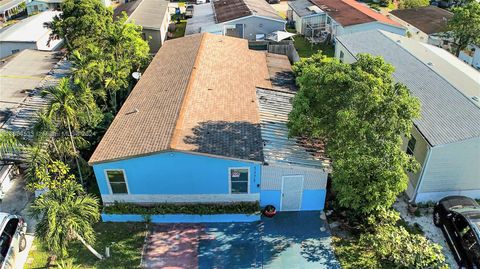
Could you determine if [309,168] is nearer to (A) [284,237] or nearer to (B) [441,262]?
(A) [284,237]

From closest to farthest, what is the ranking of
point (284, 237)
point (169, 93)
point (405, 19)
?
1. point (284, 237)
2. point (169, 93)
3. point (405, 19)

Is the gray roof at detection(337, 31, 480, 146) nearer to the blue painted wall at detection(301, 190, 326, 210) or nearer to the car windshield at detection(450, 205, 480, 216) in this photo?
the car windshield at detection(450, 205, 480, 216)

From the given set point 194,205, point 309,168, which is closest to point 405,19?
point 309,168

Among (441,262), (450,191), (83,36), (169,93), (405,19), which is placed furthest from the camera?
(405,19)

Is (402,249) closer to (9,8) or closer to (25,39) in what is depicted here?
(25,39)

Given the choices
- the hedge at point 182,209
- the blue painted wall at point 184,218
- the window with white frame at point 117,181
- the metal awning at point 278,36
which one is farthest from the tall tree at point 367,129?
the metal awning at point 278,36

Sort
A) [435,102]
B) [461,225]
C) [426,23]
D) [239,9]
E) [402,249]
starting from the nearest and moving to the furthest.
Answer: [402,249], [461,225], [435,102], [426,23], [239,9]

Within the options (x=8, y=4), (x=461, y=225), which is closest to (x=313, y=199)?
(x=461, y=225)

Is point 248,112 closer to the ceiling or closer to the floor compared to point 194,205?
closer to the ceiling
